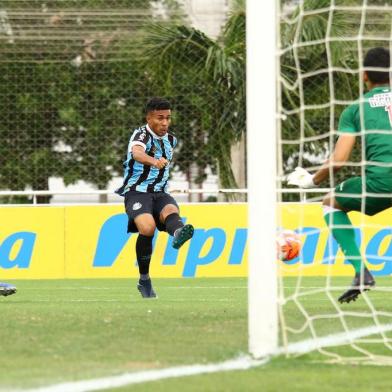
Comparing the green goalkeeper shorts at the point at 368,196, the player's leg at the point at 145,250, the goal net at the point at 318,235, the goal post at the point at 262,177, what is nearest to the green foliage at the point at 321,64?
the goal net at the point at 318,235

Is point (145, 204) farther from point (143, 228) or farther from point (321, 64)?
point (321, 64)

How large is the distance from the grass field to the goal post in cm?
18

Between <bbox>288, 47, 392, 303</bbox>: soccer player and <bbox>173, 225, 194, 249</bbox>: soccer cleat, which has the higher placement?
<bbox>288, 47, 392, 303</bbox>: soccer player

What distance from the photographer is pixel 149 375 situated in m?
5.29

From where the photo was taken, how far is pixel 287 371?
5.42 m

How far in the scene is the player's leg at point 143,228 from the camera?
35.0ft

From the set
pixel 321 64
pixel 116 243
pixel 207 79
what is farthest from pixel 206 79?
pixel 116 243

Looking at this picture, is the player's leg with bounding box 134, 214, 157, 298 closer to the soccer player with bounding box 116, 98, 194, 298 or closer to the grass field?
the soccer player with bounding box 116, 98, 194, 298

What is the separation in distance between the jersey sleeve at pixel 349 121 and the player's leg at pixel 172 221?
2.66 meters

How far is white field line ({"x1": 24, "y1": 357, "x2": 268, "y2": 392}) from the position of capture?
16.3ft

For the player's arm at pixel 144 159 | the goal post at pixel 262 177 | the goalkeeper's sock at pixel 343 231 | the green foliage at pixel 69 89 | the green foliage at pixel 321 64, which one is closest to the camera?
the goal post at pixel 262 177

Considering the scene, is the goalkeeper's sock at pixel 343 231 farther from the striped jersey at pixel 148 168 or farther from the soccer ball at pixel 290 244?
the striped jersey at pixel 148 168

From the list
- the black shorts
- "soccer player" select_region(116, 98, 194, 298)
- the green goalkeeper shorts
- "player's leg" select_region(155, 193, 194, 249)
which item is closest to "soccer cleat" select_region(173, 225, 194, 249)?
"player's leg" select_region(155, 193, 194, 249)

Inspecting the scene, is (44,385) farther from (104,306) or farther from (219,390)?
(104,306)
